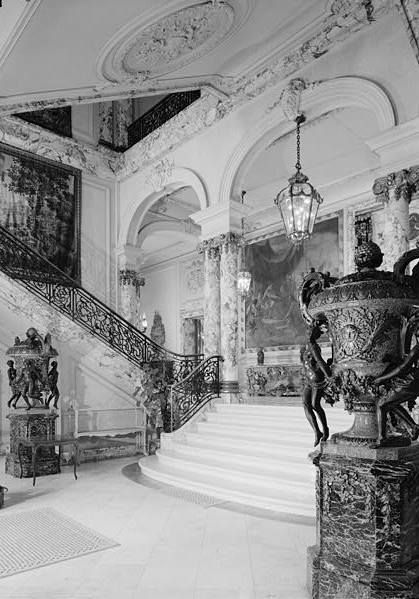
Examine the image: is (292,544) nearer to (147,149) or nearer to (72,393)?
(72,393)

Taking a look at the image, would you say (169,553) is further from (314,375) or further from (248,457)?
(248,457)

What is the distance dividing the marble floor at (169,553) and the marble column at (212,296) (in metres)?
3.87

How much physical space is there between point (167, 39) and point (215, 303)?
15.6 ft

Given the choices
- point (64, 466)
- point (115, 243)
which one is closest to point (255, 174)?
point (115, 243)

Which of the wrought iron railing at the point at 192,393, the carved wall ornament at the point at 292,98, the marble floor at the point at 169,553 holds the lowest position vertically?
the marble floor at the point at 169,553

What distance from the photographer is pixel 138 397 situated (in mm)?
10453

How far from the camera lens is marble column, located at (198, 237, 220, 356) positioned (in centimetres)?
1002

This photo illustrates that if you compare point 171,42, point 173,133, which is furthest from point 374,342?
point 173,133

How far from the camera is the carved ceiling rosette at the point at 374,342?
9.66ft

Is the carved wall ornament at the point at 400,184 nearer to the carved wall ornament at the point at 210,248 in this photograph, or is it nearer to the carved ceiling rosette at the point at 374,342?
the carved wall ornament at the point at 210,248

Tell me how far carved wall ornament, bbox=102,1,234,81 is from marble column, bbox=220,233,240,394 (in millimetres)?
3179

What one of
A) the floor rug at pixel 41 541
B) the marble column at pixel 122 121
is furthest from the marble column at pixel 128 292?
the floor rug at pixel 41 541

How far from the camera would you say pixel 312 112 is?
8477mm

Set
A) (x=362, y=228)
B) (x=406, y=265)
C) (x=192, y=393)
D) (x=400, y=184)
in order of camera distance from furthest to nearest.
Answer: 1. (x=362, y=228)
2. (x=192, y=393)
3. (x=400, y=184)
4. (x=406, y=265)
